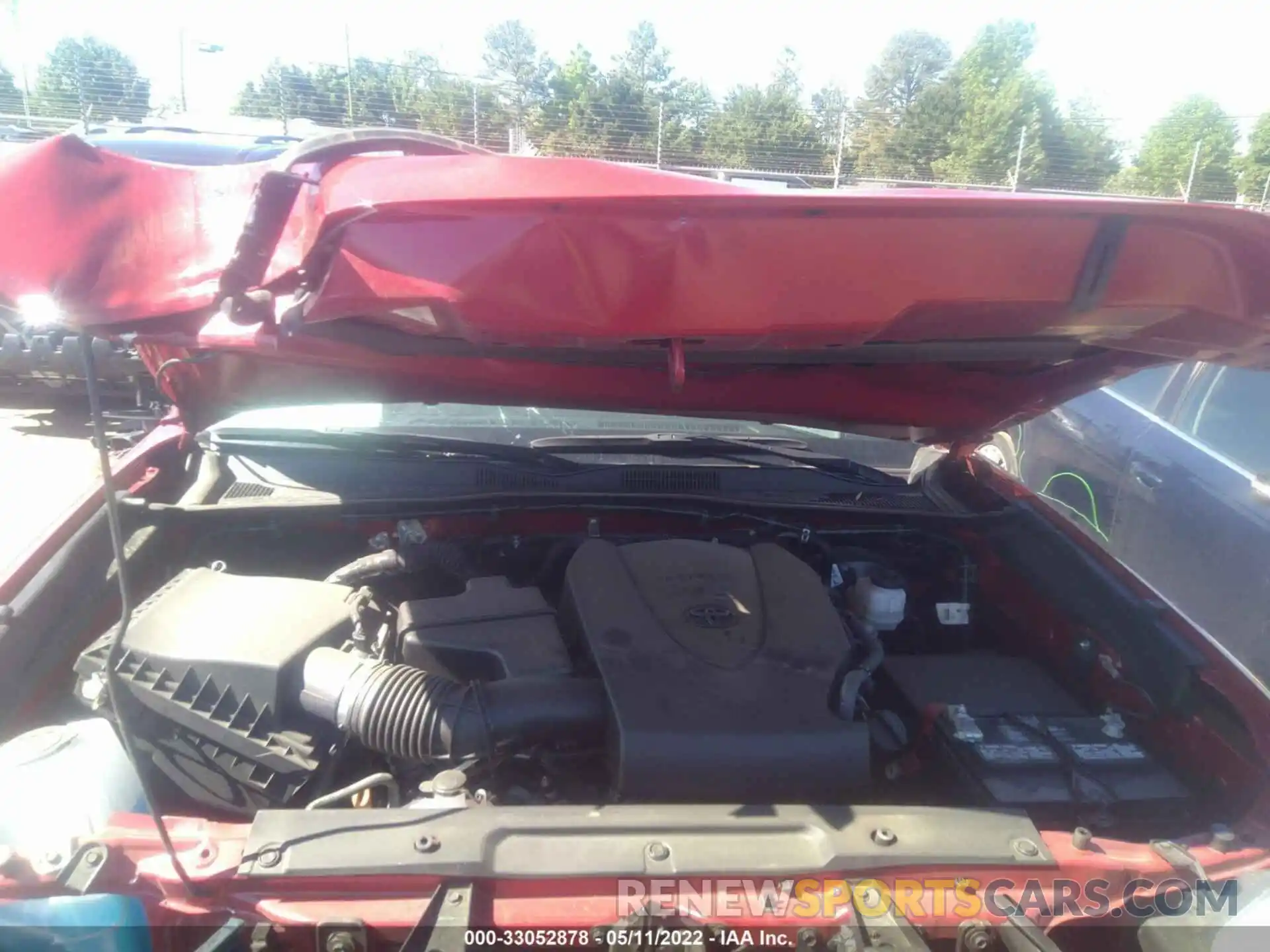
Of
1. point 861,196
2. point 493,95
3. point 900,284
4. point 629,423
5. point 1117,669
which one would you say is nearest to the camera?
point 861,196

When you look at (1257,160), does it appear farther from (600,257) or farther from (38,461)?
(600,257)

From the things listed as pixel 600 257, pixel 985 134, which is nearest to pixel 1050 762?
pixel 600 257

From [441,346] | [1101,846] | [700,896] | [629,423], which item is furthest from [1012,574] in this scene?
[441,346]

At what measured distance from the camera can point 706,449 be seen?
2719mm

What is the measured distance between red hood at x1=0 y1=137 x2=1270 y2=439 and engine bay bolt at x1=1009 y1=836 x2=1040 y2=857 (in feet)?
2.92

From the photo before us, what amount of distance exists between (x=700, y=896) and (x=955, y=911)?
392 millimetres

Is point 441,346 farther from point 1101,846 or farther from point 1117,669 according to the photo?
point 1117,669

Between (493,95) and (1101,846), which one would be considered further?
(493,95)

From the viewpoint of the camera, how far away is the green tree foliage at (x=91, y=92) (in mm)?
19062

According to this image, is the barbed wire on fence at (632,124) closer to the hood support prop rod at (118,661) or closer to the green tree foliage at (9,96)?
the green tree foliage at (9,96)

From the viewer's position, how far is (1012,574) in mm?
2414

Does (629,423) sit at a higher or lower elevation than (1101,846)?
higher

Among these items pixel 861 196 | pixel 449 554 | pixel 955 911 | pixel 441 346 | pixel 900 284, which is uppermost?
A: pixel 861 196

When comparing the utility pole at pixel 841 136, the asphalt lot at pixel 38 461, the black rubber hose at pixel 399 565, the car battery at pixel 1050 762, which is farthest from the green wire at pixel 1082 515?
the utility pole at pixel 841 136
